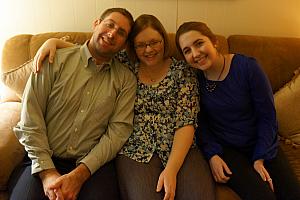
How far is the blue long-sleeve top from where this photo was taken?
5.39 ft

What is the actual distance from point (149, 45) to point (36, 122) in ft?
2.19

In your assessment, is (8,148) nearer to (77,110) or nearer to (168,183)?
(77,110)

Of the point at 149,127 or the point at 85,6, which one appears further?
the point at 85,6

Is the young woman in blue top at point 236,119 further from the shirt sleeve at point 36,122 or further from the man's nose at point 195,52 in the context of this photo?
the shirt sleeve at point 36,122

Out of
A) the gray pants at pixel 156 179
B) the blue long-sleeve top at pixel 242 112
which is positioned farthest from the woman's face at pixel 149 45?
the gray pants at pixel 156 179

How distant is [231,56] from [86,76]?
76 centimetres

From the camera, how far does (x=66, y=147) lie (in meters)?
1.64

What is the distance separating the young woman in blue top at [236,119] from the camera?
157 centimetres

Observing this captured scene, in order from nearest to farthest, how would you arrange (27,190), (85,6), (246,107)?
(27,190) → (246,107) → (85,6)

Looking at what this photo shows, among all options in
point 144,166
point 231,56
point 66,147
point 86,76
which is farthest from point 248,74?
point 66,147

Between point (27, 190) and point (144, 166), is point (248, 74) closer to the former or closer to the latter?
point (144, 166)

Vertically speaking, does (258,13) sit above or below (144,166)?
above

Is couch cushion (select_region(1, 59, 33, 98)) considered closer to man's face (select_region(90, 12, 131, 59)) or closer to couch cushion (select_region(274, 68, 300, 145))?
man's face (select_region(90, 12, 131, 59))

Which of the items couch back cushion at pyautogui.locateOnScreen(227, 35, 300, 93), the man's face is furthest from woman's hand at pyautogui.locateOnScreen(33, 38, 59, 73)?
couch back cushion at pyautogui.locateOnScreen(227, 35, 300, 93)
